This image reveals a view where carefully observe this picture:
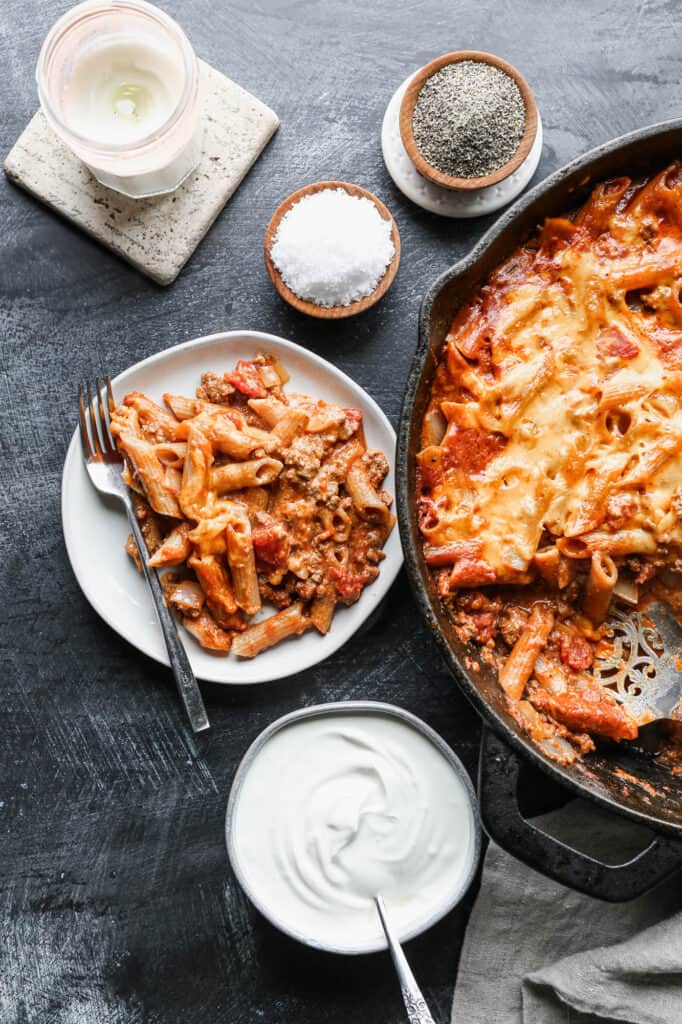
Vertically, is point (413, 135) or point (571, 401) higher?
point (413, 135)

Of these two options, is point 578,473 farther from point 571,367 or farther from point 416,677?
point 416,677

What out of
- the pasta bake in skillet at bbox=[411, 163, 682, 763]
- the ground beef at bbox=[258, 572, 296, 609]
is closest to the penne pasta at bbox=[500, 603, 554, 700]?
the pasta bake in skillet at bbox=[411, 163, 682, 763]

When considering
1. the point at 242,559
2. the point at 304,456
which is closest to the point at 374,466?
the point at 304,456

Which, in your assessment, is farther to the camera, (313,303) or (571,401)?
(313,303)

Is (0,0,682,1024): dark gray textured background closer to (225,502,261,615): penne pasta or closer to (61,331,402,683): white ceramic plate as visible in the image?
(61,331,402,683): white ceramic plate

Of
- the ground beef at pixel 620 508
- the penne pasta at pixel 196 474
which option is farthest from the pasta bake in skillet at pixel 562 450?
the penne pasta at pixel 196 474

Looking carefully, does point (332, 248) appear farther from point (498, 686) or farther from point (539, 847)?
point (539, 847)
